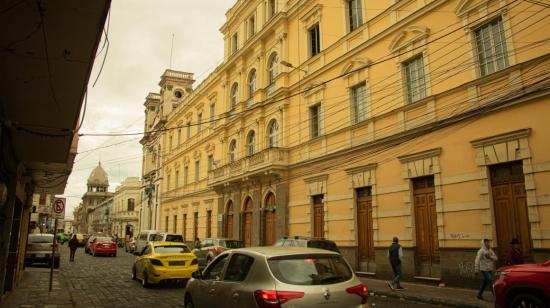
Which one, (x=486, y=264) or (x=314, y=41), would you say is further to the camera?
(x=314, y=41)

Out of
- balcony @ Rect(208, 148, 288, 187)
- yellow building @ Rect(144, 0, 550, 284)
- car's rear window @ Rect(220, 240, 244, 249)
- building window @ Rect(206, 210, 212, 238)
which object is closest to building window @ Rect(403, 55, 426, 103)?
yellow building @ Rect(144, 0, 550, 284)

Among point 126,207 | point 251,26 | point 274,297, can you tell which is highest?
point 251,26

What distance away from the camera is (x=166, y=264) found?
14.9 m

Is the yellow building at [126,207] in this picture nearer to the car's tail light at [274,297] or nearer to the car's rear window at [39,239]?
the car's rear window at [39,239]

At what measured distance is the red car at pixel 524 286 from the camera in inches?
310

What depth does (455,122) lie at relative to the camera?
15.3m

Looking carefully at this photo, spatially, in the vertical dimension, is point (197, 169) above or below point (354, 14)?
below

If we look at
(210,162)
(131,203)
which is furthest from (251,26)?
(131,203)

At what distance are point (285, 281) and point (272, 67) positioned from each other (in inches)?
950

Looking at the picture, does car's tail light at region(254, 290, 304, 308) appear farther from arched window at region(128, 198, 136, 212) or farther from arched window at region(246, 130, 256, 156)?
arched window at region(128, 198, 136, 212)

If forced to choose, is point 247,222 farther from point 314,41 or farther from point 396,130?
point 396,130

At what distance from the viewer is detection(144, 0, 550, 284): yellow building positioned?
13.4m

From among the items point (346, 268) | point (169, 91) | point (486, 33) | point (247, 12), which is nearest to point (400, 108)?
point (486, 33)

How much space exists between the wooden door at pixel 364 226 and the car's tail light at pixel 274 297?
13.7 m
